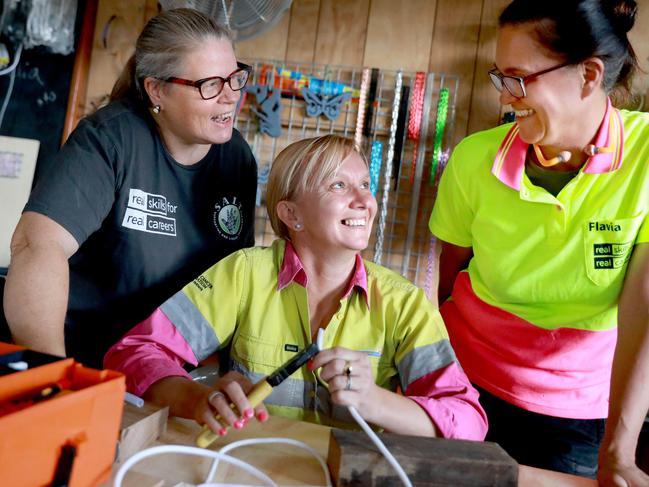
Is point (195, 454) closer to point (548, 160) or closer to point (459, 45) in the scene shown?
point (548, 160)

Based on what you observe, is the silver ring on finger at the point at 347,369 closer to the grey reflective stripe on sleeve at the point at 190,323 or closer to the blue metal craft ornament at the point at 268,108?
the grey reflective stripe on sleeve at the point at 190,323

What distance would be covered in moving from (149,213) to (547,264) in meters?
0.91

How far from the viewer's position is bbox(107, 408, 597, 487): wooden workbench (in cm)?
87

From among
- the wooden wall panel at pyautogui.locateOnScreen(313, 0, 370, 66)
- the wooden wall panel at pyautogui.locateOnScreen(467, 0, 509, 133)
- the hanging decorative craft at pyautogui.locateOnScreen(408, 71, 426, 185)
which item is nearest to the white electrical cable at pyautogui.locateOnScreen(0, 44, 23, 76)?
the wooden wall panel at pyautogui.locateOnScreen(313, 0, 370, 66)

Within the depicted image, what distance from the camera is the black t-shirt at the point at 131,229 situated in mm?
1440

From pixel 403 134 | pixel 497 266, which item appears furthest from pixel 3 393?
pixel 403 134

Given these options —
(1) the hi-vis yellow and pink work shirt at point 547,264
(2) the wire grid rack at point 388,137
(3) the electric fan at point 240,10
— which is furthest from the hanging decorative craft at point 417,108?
(1) the hi-vis yellow and pink work shirt at point 547,264

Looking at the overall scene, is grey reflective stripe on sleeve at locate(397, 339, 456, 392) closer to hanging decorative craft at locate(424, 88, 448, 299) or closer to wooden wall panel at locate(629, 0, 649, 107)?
hanging decorative craft at locate(424, 88, 448, 299)

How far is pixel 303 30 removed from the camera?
8.69ft

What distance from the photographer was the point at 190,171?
1592 millimetres

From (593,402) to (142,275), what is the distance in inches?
42.8

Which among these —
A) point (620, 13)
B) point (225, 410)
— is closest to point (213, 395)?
point (225, 410)

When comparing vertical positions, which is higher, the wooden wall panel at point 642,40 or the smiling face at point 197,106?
the wooden wall panel at point 642,40

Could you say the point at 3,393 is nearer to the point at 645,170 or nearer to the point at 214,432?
the point at 214,432
